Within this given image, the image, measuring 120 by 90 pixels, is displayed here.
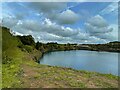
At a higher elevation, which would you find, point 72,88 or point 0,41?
point 0,41

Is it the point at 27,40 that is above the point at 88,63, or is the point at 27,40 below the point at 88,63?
above

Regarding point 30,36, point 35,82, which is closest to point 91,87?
point 35,82

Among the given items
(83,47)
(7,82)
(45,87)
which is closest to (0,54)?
(7,82)

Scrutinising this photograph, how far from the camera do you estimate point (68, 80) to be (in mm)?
11992

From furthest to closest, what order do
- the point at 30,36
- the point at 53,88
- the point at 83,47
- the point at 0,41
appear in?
the point at 83,47, the point at 30,36, the point at 0,41, the point at 53,88

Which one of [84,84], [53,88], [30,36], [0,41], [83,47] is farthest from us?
[83,47]

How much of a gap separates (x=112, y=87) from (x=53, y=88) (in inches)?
120

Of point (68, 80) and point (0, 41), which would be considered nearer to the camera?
point (68, 80)

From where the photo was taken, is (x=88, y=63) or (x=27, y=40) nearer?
(x=88, y=63)

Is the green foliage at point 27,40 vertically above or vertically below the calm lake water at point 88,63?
above

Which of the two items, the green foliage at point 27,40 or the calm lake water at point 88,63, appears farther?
the green foliage at point 27,40

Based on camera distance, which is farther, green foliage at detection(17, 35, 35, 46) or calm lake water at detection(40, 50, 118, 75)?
green foliage at detection(17, 35, 35, 46)

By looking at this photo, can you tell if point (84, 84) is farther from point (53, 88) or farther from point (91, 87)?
point (53, 88)

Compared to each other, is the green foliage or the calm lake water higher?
the green foliage
